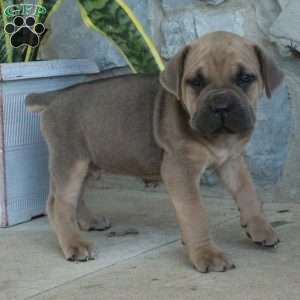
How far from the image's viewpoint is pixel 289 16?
3.43m

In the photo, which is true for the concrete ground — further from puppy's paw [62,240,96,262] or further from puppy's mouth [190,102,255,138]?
puppy's mouth [190,102,255,138]

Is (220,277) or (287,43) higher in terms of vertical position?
(287,43)

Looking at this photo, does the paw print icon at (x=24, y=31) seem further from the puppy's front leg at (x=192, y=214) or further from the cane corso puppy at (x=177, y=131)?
the puppy's front leg at (x=192, y=214)

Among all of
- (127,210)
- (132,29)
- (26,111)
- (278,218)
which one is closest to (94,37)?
(132,29)

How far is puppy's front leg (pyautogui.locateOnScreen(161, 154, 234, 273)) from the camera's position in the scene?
2.71 metres

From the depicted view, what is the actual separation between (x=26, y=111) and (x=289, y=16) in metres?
1.26

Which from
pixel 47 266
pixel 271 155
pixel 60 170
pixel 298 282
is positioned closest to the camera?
pixel 298 282

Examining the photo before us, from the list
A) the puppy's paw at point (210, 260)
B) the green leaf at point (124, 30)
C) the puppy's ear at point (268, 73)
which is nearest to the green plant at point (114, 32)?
the green leaf at point (124, 30)

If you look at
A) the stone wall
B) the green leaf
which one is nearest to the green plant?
the green leaf

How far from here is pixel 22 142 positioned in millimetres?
3541

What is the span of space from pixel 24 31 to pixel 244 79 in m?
1.36

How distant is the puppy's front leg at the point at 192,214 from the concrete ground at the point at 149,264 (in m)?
0.05

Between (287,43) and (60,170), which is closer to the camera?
(60,170)

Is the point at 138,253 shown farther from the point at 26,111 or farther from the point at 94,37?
the point at 94,37
